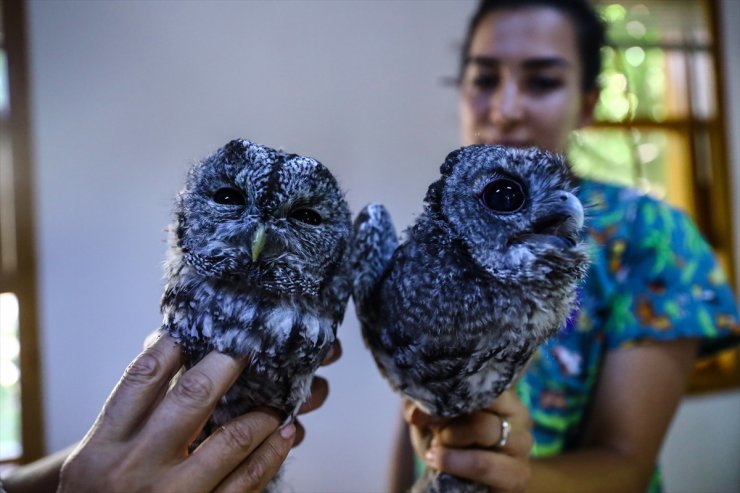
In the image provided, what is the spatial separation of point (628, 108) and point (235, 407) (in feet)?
4.17

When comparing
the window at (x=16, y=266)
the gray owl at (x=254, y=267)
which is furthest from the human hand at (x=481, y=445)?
the window at (x=16, y=266)

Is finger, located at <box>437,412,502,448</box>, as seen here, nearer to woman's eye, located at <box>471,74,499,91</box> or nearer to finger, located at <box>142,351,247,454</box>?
finger, located at <box>142,351,247,454</box>

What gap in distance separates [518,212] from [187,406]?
386mm

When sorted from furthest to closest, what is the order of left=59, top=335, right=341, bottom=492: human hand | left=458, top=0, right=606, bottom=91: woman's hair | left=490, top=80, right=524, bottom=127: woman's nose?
left=458, top=0, right=606, bottom=91: woman's hair, left=490, top=80, right=524, bottom=127: woman's nose, left=59, top=335, right=341, bottom=492: human hand

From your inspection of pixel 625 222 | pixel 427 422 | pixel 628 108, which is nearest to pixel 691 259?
pixel 625 222

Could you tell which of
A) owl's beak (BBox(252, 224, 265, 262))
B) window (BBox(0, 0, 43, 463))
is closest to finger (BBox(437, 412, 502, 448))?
owl's beak (BBox(252, 224, 265, 262))

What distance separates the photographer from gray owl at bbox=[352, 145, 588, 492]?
1.68ft

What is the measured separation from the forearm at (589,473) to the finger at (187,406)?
25.2 inches

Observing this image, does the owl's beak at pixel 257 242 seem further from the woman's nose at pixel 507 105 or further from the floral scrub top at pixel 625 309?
the floral scrub top at pixel 625 309

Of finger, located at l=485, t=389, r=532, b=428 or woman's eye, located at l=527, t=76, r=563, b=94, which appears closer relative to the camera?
finger, located at l=485, t=389, r=532, b=428

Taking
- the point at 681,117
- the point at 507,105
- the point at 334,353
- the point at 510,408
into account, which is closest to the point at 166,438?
the point at 334,353

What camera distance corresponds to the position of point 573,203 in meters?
0.51

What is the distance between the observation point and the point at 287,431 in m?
0.60

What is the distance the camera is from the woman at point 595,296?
3.01ft
